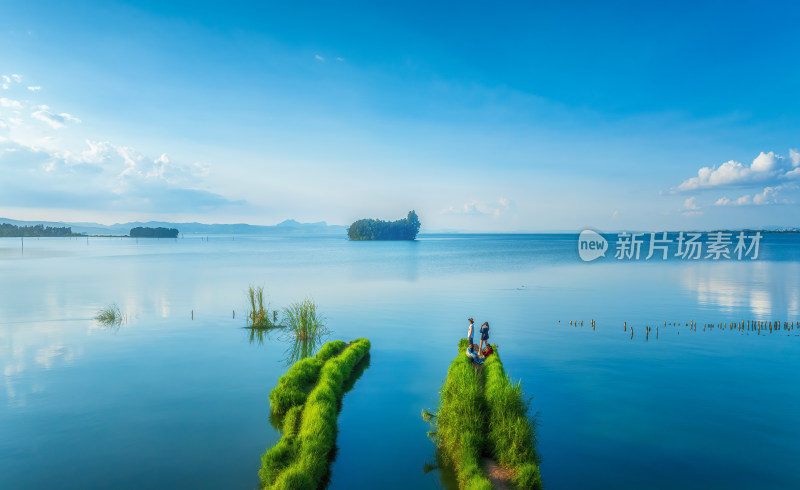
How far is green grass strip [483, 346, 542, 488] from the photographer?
1381 cm

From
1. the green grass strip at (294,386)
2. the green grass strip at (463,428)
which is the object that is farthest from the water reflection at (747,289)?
the green grass strip at (294,386)

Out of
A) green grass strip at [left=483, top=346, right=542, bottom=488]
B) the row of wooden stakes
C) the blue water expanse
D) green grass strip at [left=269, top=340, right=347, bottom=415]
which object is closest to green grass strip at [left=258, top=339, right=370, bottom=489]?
green grass strip at [left=269, top=340, right=347, bottom=415]

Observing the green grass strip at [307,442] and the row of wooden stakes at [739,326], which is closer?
the green grass strip at [307,442]

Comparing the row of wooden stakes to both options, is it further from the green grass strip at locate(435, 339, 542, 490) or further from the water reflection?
the green grass strip at locate(435, 339, 542, 490)

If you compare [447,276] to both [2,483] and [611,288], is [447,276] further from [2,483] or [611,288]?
[2,483]

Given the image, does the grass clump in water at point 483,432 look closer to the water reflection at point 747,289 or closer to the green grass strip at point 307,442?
the green grass strip at point 307,442

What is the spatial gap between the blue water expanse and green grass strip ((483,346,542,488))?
6.44ft

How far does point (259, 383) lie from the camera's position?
25156mm

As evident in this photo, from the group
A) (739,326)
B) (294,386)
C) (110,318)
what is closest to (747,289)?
(739,326)

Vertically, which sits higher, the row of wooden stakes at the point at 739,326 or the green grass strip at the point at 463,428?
the green grass strip at the point at 463,428

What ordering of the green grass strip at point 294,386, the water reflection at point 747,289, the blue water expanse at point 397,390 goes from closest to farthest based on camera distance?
the blue water expanse at point 397,390, the green grass strip at point 294,386, the water reflection at point 747,289

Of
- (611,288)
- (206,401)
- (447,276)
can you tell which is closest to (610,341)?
(206,401)

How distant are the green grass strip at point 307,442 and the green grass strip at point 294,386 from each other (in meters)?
0.42

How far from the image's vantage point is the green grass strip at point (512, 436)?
13.8 m
